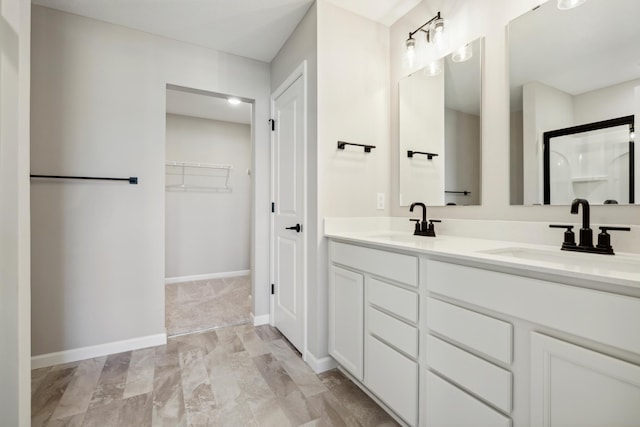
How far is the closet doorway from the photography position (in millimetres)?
3703

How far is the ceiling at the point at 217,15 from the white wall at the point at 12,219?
954 mm

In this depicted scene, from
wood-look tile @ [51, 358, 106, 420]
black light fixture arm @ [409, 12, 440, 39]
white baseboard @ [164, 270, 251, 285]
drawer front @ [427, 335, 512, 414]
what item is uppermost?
black light fixture arm @ [409, 12, 440, 39]

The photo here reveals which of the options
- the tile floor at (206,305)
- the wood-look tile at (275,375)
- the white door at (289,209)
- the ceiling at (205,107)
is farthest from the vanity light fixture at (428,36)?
the tile floor at (206,305)

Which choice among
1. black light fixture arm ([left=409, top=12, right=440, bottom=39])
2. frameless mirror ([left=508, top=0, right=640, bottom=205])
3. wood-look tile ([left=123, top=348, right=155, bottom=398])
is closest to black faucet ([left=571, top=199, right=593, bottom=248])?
frameless mirror ([left=508, top=0, right=640, bottom=205])

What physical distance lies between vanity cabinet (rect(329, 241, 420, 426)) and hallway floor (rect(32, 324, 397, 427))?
7.9 inches

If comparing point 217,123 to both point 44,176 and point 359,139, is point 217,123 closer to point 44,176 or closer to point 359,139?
point 44,176

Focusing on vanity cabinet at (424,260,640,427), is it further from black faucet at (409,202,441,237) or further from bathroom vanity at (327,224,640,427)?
black faucet at (409,202,441,237)

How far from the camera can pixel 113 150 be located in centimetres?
211

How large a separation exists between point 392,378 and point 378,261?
0.55 meters

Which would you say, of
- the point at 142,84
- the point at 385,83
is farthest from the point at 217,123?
the point at 385,83

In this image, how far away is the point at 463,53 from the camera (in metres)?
1.62

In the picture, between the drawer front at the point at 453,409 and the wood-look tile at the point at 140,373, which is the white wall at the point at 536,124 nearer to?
the drawer front at the point at 453,409

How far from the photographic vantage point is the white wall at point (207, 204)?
12.8 feet

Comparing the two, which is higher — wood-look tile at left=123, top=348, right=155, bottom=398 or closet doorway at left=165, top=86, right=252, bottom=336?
closet doorway at left=165, top=86, right=252, bottom=336
